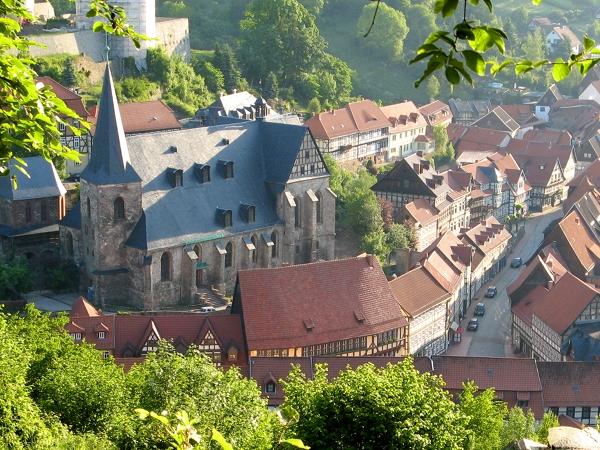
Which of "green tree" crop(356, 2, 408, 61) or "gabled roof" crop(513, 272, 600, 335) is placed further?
"green tree" crop(356, 2, 408, 61)

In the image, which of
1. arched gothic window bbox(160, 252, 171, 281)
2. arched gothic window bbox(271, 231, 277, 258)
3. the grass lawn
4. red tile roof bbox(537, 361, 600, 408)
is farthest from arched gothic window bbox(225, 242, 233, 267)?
the grass lawn

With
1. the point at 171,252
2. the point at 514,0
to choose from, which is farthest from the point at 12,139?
the point at 514,0

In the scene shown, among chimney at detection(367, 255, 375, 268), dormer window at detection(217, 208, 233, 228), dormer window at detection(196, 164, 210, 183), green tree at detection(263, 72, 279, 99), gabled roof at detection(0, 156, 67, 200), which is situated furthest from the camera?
green tree at detection(263, 72, 279, 99)

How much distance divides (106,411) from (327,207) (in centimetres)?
3509

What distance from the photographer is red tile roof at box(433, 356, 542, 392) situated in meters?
48.9

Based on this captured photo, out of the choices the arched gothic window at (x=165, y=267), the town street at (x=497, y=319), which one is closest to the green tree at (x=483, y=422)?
the town street at (x=497, y=319)

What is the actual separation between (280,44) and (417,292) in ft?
124

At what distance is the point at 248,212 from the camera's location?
198 ft

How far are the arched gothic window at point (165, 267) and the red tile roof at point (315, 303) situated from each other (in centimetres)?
640

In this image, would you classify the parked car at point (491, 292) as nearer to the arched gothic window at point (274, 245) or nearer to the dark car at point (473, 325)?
the dark car at point (473, 325)

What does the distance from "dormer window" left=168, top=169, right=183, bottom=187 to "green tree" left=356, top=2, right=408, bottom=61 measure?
58781mm

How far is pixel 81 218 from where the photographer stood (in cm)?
5747

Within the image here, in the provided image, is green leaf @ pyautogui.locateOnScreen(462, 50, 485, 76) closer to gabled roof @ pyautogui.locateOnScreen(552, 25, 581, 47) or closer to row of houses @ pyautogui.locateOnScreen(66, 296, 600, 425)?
row of houses @ pyautogui.locateOnScreen(66, 296, 600, 425)

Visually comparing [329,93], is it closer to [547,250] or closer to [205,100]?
[205,100]
